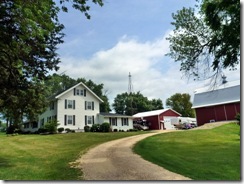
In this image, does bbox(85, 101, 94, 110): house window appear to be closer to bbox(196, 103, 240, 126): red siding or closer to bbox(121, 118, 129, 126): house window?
bbox(121, 118, 129, 126): house window

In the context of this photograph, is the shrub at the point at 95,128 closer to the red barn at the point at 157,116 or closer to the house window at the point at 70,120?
the house window at the point at 70,120

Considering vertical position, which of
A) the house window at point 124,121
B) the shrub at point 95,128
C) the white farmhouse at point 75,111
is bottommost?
the shrub at point 95,128

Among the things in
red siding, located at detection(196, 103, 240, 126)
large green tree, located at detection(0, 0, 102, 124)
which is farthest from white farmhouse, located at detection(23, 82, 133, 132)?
large green tree, located at detection(0, 0, 102, 124)

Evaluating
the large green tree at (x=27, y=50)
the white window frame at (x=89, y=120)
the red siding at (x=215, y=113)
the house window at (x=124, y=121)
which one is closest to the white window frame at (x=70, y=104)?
the white window frame at (x=89, y=120)

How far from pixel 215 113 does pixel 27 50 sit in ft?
67.9

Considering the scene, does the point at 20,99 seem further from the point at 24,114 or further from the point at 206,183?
the point at 206,183

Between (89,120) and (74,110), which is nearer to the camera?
(74,110)

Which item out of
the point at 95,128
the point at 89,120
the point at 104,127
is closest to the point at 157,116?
the point at 89,120

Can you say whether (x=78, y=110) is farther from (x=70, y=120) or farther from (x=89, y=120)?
(x=89, y=120)

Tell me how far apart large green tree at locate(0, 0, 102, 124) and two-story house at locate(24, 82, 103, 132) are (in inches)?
533

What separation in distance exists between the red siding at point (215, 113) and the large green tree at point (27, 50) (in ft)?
51.4

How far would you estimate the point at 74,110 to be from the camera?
24328mm

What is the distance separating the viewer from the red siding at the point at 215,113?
2131 cm

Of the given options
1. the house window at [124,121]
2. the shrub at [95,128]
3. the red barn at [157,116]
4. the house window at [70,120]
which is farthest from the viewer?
the red barn at [157,116]
